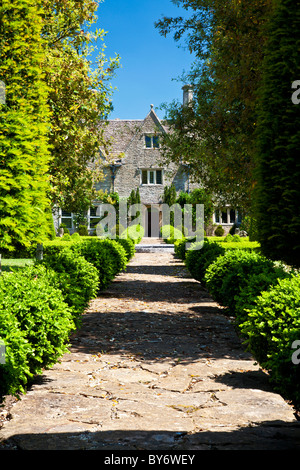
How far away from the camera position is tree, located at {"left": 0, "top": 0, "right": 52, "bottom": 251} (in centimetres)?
784

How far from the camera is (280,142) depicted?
730cm

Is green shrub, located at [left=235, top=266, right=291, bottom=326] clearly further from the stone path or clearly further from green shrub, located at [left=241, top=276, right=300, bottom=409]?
green shrub, located at [left=241, top=276, right=300, bottom=409]

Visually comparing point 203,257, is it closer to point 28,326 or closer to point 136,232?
point 28,326

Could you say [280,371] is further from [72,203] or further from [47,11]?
[72,203]

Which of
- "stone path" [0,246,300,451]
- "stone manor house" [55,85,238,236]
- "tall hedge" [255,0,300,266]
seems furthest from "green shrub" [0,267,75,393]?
"stone manor house" [55,85,238,236]

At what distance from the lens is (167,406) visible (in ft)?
16.3

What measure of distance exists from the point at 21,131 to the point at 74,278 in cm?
275

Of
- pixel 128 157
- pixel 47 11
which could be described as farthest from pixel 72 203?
pixel 128 157

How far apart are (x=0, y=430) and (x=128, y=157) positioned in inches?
1607

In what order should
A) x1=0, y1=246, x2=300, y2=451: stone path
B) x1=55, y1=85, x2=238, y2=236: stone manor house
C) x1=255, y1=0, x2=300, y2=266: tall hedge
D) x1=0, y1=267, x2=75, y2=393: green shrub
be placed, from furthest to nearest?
x1=55, y1=85, x2=238, y2=236: stone manor house
x1=255, y1=0, x2=300, y2=266: tall hedge
x1=0, y1=267, x2=75, y2=393: green shrub
x1=0, y1=246, x2=300, y2=451: stone path

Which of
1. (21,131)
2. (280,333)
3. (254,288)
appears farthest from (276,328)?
(21,131)

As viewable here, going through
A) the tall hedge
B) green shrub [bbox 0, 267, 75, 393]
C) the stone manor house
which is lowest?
green shrub [bbox 0, 267, 75, 393]

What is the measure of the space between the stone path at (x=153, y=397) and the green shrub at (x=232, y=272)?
0.74 metres

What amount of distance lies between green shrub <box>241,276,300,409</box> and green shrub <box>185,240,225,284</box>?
7.20 metres
